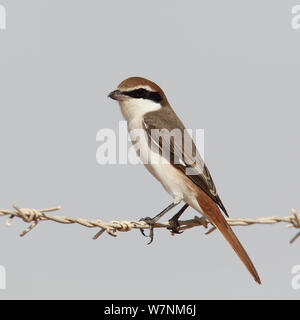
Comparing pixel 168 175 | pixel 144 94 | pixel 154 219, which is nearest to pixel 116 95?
pixel 144 94

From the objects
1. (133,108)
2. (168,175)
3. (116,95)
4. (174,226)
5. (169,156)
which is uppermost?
(116,95)

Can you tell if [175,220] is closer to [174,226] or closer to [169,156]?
[174,226]

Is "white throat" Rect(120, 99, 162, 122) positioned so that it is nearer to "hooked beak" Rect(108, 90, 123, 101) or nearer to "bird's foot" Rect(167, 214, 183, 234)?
"hooked beak" Rect(108, 90, 123, 101)

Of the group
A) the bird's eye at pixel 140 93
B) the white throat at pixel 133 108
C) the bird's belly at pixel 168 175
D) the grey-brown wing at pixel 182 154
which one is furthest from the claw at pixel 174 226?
the bird's eye at pixel 140 93

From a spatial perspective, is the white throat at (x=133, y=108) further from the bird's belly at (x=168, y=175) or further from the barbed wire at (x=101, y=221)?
the barbed wire at (x=101, y=221)

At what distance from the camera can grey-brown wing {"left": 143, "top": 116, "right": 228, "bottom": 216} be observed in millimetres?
5047

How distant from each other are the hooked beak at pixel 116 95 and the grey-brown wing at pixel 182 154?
1.08 ft

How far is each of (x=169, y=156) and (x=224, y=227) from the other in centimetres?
87

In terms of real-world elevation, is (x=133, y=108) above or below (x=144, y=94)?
below

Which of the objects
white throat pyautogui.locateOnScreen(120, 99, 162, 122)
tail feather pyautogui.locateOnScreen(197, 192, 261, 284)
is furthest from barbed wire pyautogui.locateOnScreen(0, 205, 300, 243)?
white throat pyautogui.locateOnScreen(120, 99, 162, 122)

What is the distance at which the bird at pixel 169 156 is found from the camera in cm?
500

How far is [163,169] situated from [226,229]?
84 centimetres

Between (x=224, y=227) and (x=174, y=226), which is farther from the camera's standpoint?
(x=174, y=226)

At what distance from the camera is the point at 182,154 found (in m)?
5.14
